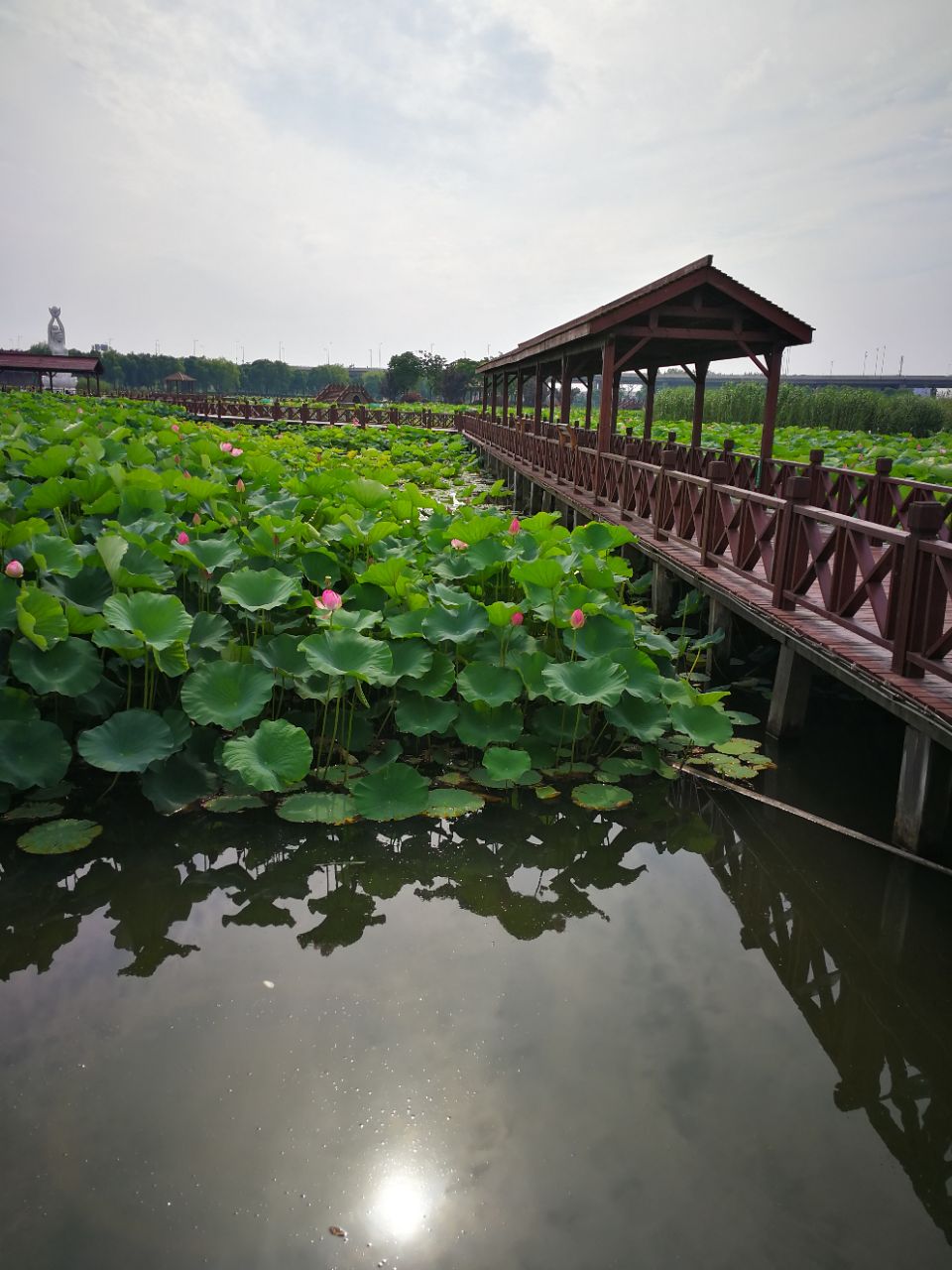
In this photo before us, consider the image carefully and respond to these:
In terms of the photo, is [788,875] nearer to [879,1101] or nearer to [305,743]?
[879,1101]

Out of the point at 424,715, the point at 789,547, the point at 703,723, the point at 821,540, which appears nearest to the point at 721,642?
the point at 789,547

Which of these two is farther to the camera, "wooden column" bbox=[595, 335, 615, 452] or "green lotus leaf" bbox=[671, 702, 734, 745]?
"wooden column" bbox=[595, 335, 615, 452]

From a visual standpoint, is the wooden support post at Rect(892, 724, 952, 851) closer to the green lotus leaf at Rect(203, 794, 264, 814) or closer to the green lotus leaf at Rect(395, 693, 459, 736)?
the green lotus leaf at Rect(395, 693, 459, 736)

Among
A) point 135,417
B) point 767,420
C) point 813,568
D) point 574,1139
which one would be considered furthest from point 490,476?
point 574,1139

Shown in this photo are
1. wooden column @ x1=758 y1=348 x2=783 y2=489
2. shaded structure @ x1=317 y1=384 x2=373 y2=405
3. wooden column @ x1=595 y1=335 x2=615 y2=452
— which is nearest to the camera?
wooden column @ x1=758 y1=348 x2=783 y2=489

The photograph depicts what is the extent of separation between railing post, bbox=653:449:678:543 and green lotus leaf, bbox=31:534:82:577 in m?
4.70

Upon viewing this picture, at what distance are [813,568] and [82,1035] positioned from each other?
13.4ft

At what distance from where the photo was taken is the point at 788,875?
12.2ft

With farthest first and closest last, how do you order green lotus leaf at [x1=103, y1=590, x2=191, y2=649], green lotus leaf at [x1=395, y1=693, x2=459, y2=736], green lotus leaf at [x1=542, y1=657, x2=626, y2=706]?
green lotus leaf at [x1=395, y1=693, x2=459, y2=736]
green lotus leaf at [x1=542, y1=657, x2=626, y2=706]
green lotus leaf at [x1=103, y1=590, x2=191, y2=649]

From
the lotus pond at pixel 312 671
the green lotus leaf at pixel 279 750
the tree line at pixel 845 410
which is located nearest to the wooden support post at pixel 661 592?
the lotus pond at pixel 312 671

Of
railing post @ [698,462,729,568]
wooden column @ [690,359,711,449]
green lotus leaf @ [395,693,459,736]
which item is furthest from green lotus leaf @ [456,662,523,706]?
wooden column @ [690,359,711,449]

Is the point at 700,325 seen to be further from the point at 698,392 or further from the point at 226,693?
the point at 226,693

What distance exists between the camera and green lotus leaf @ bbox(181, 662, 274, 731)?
3.79 m

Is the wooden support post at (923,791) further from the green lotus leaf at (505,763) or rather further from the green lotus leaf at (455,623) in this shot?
the green lotus leaf at (455,623)
